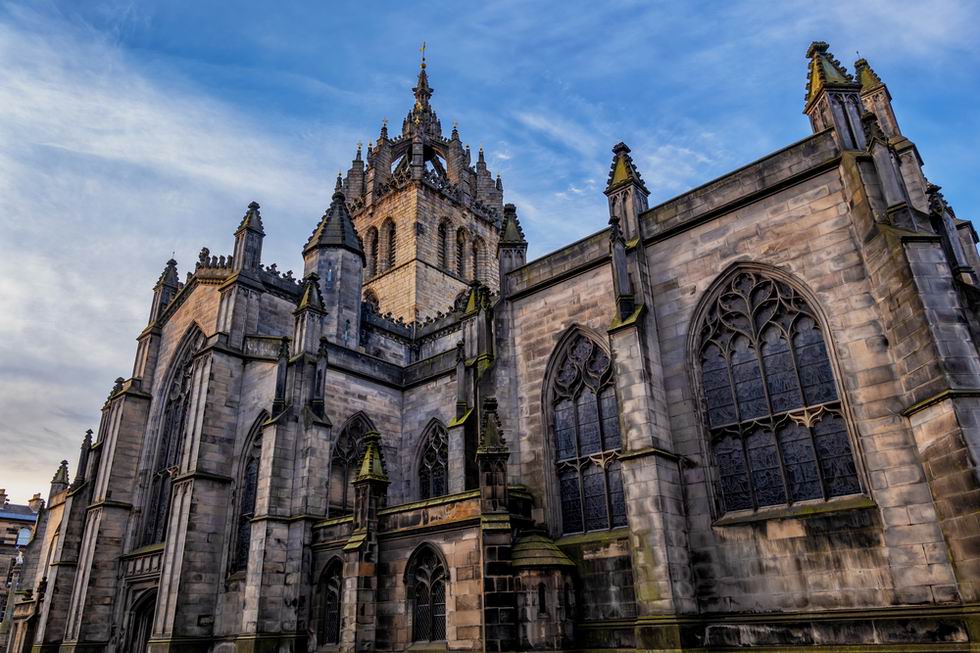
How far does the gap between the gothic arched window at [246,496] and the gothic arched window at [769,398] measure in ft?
45.4

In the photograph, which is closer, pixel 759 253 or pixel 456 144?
pixel 759 253

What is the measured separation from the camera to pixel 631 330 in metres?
13.5

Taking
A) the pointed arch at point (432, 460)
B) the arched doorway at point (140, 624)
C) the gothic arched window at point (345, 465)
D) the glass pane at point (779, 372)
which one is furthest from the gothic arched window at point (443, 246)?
the glass pane at point (779, 372)

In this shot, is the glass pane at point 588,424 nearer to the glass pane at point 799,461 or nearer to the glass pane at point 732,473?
the glass pane at point 732,473

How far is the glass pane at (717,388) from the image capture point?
1288 cm

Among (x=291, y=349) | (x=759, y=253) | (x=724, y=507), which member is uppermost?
(x=291, y=349)

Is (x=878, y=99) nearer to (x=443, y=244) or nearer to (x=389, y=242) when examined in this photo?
(x=443, y=244)

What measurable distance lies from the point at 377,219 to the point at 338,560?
1102 inches

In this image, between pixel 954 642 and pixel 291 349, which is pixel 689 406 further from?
pixel 291 349

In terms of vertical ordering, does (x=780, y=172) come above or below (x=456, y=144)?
below

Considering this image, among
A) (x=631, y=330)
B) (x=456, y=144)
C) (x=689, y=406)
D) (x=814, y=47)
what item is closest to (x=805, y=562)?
(x=689, y=406)

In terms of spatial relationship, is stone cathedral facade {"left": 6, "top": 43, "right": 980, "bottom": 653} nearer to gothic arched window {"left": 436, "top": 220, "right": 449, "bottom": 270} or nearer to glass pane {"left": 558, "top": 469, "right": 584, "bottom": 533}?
glass pane {"left": 558, "top": 469, "right": 584, "bottom": 533}

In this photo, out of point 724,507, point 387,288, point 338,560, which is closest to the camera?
point 724,507

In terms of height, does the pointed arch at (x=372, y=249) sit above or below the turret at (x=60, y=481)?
above
